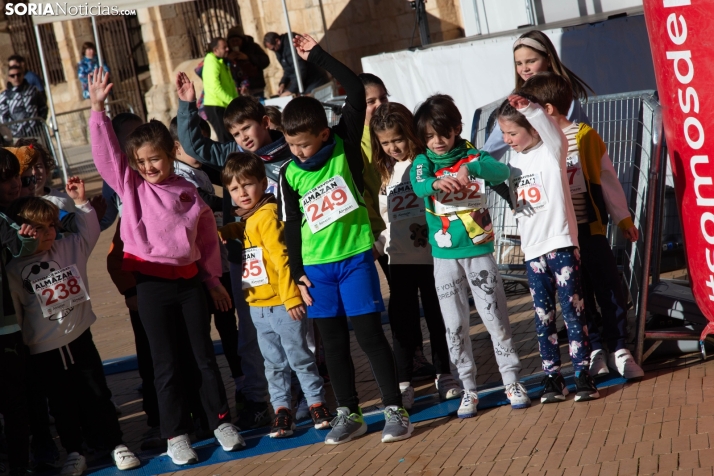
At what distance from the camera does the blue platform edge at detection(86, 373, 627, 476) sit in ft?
15.3

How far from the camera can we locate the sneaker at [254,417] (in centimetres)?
510

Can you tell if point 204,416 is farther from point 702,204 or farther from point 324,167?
point 702,204

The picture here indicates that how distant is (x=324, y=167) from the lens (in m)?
4.54

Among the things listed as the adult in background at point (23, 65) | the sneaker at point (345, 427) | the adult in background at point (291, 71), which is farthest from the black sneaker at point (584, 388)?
the adult in background at point (23, 65)

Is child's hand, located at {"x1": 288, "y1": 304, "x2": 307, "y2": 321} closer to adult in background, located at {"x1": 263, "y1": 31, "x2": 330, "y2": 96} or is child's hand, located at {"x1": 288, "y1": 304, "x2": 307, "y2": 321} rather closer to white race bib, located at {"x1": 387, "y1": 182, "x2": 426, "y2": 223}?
white race bib, located at {"x1": 387, "y1": 182, "x2": 426, "y2": 223}

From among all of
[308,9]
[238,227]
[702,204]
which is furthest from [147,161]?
[308,9]

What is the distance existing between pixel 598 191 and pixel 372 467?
1.79 m

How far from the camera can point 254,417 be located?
512cm

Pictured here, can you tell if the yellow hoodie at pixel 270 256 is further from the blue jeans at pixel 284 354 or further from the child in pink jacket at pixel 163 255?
the child in pink jacket at pixel 163 255

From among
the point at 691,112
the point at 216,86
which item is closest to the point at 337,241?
the point at 691,112

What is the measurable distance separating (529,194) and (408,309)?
38.9 inches

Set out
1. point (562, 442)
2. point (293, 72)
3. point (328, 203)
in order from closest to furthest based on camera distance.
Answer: point (562, 442) → point (328, 203) → point (293, 72)

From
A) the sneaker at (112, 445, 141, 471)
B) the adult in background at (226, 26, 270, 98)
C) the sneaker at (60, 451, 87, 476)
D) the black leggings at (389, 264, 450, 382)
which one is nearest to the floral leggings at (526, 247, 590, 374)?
the black leggings at (389, 264, 450, 382)

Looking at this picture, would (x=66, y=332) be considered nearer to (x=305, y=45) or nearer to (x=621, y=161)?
(x=305, y=45)
